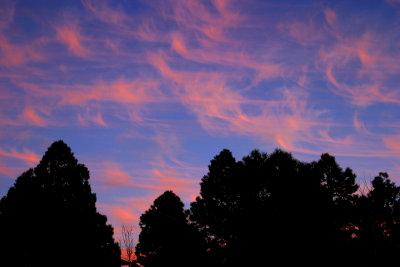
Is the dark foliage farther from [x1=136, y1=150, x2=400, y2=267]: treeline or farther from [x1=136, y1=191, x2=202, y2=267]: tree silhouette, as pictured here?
[x1=136, y1=191, x2=202, y2=267]: tree silhouette

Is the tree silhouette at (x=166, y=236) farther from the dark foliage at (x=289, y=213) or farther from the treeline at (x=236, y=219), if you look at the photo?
the dark foliage at (x=289, y=213)

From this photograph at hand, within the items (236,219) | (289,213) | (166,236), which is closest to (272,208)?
(289,213)

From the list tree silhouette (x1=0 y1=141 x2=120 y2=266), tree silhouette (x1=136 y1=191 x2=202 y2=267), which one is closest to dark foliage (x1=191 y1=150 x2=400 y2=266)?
tree silhouette (x1=136 y1=191 x2=202 y2=267)

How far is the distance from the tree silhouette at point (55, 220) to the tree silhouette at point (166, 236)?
16.2 meters

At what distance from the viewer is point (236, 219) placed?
111 feet

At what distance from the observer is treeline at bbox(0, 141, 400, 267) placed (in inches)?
914

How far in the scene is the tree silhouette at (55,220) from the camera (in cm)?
2278

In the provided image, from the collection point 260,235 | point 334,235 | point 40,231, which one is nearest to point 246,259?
point 260,235

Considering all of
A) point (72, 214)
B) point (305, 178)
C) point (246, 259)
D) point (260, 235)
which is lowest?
point (246, 259)

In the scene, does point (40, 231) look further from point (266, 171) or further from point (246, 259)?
point (266, 171)

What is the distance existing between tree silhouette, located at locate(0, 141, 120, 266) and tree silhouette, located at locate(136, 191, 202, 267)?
637 inches

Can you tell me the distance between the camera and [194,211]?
3822 centimetres

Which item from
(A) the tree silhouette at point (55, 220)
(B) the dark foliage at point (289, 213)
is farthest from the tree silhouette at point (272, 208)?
(A) the tree silhouette at point (55, 220)

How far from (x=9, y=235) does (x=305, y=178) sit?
28857 mm
